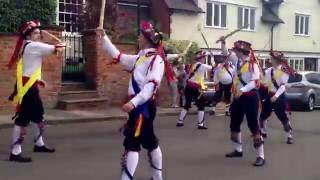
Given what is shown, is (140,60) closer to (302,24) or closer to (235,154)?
A: (235,154)

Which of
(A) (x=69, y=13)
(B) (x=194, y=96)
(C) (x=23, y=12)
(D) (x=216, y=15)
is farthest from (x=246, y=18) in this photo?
(B) (x=194, y=96)

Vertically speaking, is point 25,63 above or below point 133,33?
below

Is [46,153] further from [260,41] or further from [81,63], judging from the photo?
[260,41]

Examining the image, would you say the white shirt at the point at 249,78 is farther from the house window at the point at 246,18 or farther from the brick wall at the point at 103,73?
the house window at the point at 246,18

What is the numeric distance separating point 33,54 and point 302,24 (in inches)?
1194

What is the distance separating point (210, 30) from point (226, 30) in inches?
55.9

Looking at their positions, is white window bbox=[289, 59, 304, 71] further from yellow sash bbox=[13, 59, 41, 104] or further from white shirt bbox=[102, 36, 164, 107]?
white shirt bbox=[102, 36, 164, 107]

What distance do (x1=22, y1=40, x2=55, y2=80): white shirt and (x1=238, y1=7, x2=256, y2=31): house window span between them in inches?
944

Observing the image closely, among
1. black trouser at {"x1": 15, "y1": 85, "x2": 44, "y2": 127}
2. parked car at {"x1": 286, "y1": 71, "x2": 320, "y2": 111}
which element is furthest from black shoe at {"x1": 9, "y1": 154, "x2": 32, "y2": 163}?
parked car at {"x1": 286, "y1": 71, "x2": 320, "y2": 111}

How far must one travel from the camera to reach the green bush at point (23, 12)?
1748 centimetres

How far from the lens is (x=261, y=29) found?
34.1 m

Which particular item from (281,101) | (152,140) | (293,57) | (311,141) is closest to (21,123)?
(152,140)

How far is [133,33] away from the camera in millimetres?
23031

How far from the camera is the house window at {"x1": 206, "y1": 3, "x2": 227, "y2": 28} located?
30734mm
